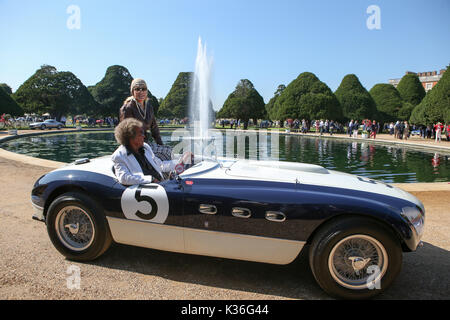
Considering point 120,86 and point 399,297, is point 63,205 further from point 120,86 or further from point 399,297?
point 120,86

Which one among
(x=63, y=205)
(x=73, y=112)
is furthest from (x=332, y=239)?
(x=73, y=112)

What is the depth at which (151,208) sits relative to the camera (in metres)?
2.96

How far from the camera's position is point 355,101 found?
4712 centimetres

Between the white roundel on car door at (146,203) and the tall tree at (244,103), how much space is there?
180 feet

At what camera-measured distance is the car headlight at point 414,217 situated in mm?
2604

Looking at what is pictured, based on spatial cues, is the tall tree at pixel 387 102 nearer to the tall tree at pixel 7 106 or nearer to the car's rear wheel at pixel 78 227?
the car's rear wheel at pixel 78 227

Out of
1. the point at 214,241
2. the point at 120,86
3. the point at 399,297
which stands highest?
the point at 120,86

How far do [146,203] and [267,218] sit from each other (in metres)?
1.17

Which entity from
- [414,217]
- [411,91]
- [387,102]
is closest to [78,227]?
[414,217]

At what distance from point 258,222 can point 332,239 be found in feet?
2.05

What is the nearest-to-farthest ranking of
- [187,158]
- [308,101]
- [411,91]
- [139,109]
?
[187,158]
[139,109]
[308,101]
[411,91]

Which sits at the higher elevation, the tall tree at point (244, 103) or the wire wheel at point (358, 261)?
the tall tree at point (244, 103)

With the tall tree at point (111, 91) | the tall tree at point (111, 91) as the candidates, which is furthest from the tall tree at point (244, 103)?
the tall tree at point (111, 91)
